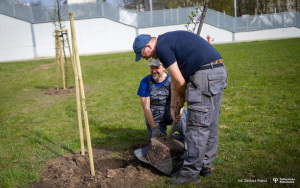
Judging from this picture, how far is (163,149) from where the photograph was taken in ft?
10.9

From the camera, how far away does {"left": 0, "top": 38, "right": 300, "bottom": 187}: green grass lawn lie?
349cm

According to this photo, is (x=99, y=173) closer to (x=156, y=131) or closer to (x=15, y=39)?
(x=156, y=131)

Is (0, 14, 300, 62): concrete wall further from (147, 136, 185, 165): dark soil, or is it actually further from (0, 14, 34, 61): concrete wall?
(147, 136, 185, 165): dark soil

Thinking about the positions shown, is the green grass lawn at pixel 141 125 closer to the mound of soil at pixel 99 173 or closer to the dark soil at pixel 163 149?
the mound of soil at pixel 99 173

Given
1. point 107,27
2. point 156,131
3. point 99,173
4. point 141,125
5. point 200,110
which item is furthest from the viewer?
point 107,27

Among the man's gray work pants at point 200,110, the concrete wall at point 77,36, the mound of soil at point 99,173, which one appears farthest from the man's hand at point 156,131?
the concrete wall at point 77,36

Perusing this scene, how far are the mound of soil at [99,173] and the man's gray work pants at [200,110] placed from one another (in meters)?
0.63

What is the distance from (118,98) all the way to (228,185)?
5.16 m

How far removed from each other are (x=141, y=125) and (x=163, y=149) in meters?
2.07

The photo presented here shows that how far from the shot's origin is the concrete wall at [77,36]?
2353 centimetres

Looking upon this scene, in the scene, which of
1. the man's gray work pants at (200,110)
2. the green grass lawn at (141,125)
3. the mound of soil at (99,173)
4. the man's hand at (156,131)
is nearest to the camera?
the man's gray work pants at (200,110)

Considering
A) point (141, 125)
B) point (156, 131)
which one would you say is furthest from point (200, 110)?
point (141, 125)

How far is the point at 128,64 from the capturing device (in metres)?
14.5

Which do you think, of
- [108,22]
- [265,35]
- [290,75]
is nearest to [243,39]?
[265,35]
